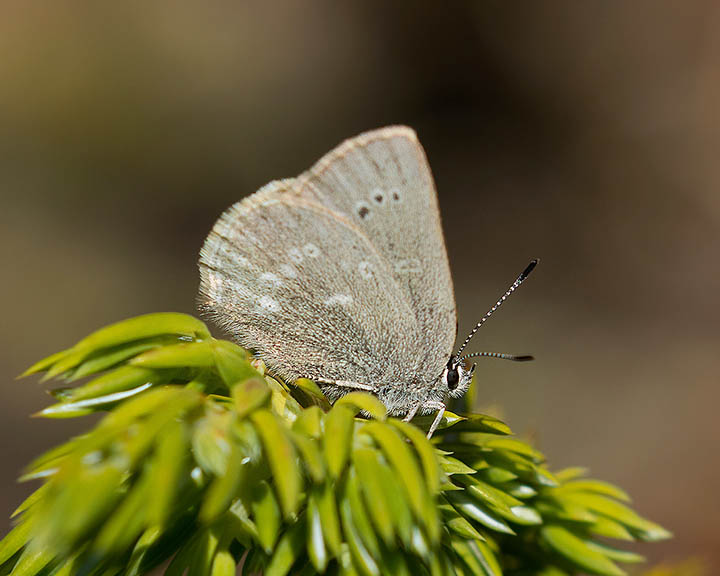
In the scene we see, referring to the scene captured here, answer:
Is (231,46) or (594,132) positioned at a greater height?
(594,132)

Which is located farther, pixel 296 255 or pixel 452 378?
pixel 296 255

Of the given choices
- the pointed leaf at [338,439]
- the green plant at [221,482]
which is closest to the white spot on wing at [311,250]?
the green plant at [221,482]

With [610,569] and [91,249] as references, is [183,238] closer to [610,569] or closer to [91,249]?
[91,249]

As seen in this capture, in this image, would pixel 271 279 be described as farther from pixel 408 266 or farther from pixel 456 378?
pixel 456 378

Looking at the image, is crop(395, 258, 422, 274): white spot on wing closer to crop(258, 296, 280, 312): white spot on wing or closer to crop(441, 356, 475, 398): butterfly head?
crop(441, 356, 475, 398): butterfly head

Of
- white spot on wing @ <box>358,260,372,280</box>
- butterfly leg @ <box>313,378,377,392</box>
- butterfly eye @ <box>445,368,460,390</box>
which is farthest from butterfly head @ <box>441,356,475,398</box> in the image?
white spot on wing @ <box>358,260,372,280</box>

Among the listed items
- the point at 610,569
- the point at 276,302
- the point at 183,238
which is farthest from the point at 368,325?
the point at 183,238

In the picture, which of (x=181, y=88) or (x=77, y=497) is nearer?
(x=77, y=497)

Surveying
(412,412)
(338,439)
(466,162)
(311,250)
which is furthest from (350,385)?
(466,162)
